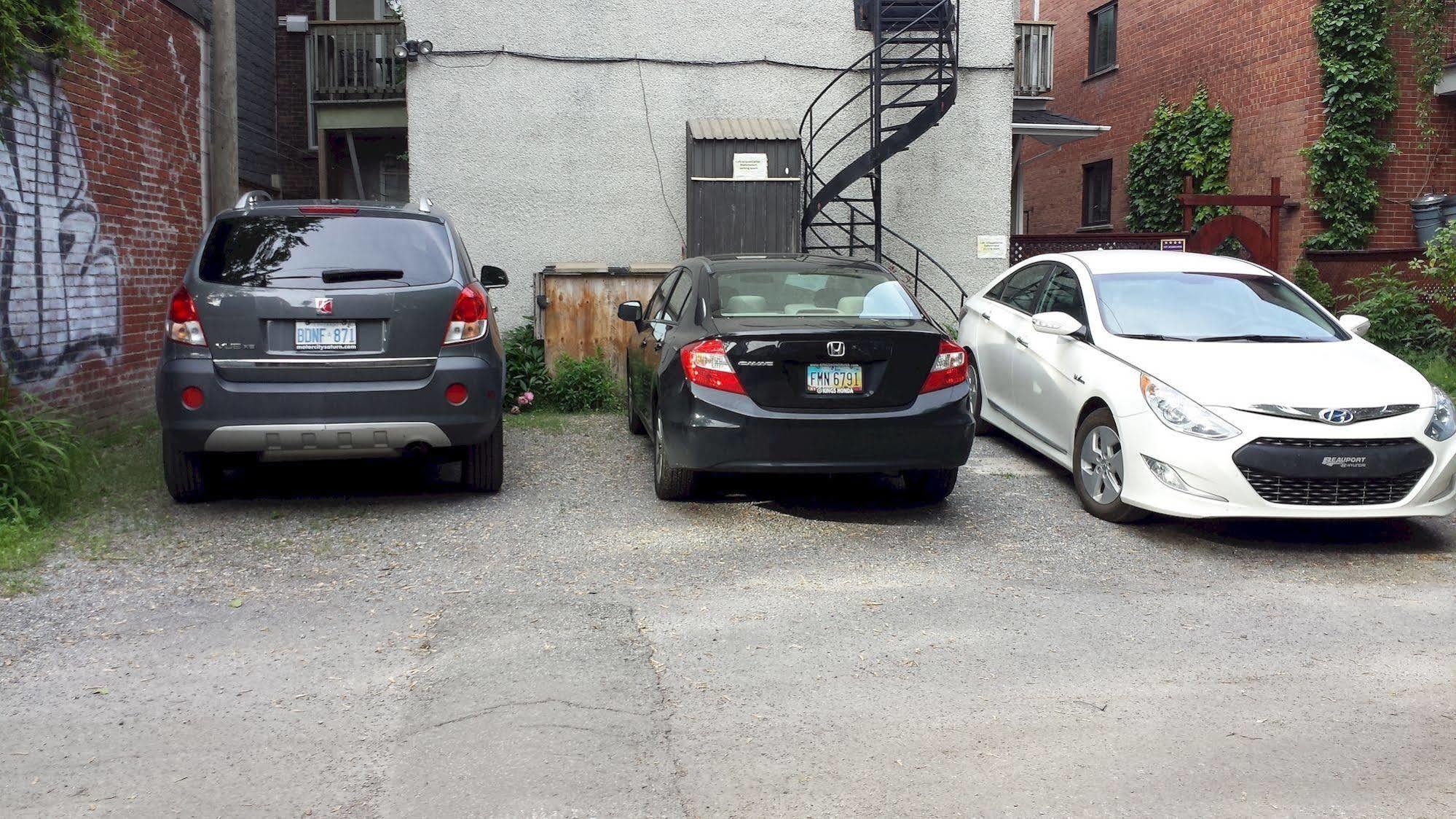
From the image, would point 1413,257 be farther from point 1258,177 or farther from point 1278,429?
point 1278,429

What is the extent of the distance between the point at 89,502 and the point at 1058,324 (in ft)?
18.8

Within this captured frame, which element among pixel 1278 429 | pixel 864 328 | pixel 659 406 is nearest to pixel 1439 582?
pixel 1278 429

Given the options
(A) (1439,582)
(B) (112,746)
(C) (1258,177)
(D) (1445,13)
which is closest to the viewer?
(B) (112,746)

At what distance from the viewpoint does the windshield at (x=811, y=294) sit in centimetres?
718

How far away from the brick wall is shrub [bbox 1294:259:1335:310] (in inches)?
471

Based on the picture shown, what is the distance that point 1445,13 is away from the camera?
16.0m

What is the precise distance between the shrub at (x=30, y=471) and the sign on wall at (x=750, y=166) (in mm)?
7025

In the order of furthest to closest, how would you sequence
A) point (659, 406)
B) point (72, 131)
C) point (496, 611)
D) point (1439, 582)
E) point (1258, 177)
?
point (1258, 177), point (72, 131), point (659, 406), point (1439, 582), point (496, 611)

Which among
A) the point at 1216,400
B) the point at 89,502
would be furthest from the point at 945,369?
the point at 89,502

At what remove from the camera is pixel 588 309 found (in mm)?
11453

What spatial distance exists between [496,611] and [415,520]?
A: 1765 mm

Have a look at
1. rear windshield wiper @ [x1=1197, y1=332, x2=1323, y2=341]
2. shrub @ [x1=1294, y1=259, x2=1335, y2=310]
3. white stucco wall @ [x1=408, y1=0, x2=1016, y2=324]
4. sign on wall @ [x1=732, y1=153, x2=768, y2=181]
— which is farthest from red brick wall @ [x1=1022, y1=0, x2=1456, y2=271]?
rear windshield wiper @ [x1=1197, y1=332, x2=1323, y2=341]

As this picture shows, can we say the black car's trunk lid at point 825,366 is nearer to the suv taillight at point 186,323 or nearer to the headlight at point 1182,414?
the headlight at point 1182,414

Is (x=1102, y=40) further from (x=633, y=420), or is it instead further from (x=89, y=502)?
(x=89, y=502)
